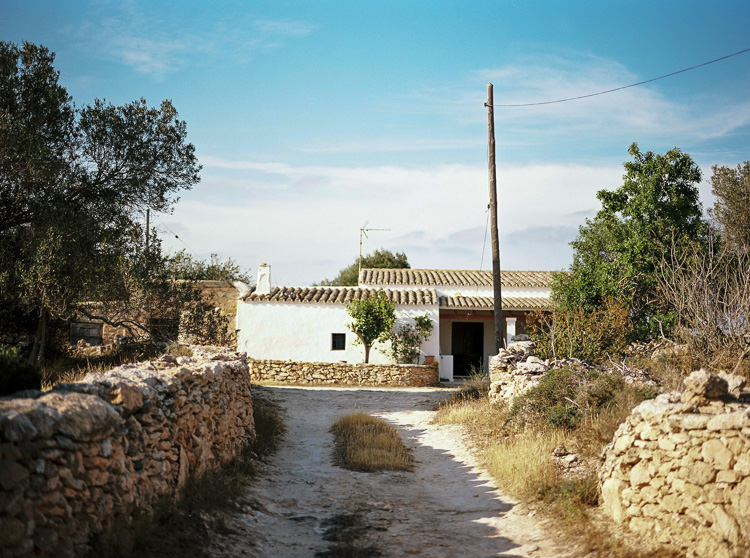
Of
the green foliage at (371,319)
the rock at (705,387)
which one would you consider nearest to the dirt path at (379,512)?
the rock at (705,387)

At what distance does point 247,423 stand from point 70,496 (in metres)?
5.91

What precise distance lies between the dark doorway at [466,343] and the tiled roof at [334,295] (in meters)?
2.19

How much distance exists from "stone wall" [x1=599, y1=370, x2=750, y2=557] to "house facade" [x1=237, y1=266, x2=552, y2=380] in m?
16.7

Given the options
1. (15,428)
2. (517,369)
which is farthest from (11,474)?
(517,369)

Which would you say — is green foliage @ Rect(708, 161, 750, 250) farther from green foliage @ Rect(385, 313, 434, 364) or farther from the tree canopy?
the tree canopy

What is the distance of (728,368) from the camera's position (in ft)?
34.8

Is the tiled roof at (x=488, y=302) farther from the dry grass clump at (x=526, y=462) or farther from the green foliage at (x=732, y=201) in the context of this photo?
the dry grass clump at (x=526, y=462)

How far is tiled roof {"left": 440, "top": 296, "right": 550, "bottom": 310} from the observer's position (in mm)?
24328

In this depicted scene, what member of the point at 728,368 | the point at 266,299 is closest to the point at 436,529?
the point at 728,368

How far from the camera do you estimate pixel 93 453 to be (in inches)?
185

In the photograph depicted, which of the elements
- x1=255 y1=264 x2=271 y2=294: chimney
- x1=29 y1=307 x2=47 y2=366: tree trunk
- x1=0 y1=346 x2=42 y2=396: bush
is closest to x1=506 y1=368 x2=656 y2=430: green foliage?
x1=0 y1=346 x2=42 y2=396: bush

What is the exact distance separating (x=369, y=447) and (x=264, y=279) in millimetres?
15272

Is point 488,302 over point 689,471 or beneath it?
over

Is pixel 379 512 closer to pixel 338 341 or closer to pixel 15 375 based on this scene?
pixel 15 375
